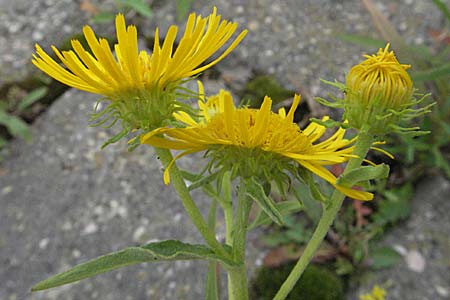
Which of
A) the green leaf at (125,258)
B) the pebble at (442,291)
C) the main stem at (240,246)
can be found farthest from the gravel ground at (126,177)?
the green leaf at (125,258)

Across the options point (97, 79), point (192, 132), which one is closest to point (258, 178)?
point (192, 132)

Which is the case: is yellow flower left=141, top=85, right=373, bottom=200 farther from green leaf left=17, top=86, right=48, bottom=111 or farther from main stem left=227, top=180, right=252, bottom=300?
green leaf left=17, top=86, right=48, bottom=111

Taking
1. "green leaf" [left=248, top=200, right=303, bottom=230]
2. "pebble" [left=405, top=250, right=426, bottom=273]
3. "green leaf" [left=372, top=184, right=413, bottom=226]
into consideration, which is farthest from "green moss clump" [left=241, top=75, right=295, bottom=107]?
"green leaf" [left=248, top=200, right=303, bottom=230]

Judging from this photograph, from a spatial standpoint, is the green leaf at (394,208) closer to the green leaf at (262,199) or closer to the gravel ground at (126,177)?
the gravel ground at (126,177)

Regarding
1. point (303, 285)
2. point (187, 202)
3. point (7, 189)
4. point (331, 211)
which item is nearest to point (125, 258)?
point (187, 202)

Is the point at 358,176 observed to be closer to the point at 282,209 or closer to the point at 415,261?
the point at 282,209
